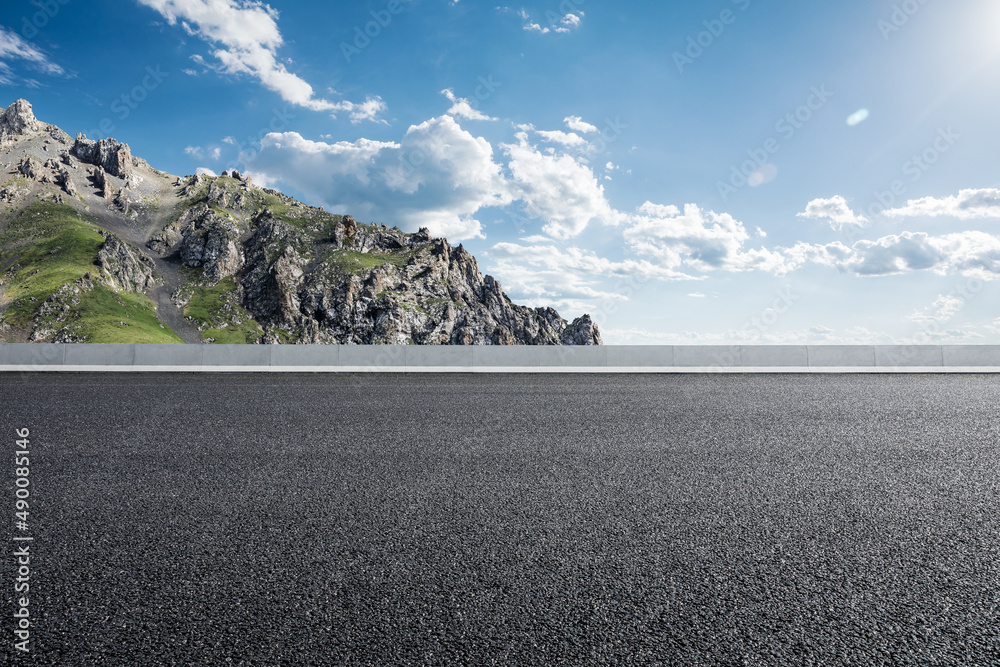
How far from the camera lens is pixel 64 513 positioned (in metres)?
4.53

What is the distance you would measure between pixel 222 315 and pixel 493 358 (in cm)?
13830

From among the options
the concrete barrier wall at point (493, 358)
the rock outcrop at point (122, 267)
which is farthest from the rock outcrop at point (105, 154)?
the concrete barrier wall at point (493, 358)

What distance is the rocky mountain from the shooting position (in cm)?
11581

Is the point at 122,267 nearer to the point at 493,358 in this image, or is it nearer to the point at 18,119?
the point at 18,119

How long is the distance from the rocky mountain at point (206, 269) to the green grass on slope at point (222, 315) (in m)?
0.40

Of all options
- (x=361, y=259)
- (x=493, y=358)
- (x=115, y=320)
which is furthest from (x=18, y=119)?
(x=493, y=358)

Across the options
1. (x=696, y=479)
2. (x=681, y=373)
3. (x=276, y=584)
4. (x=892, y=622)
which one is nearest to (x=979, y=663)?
(x=892, y=622)

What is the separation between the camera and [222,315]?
136m

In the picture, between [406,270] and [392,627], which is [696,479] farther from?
[406,270]

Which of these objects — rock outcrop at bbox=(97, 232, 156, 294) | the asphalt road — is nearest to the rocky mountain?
rock outcrop at bbox=(97, 232, 156, 294)

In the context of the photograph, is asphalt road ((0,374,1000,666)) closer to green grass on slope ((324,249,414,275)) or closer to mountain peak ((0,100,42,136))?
green grass on slope ((324,249,414,275))

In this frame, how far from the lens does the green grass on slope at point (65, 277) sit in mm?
103625

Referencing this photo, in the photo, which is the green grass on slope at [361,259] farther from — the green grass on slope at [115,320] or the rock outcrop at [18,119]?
the rock outcrop at [18,119]

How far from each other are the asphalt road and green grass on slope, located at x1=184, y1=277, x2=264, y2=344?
443 ft
